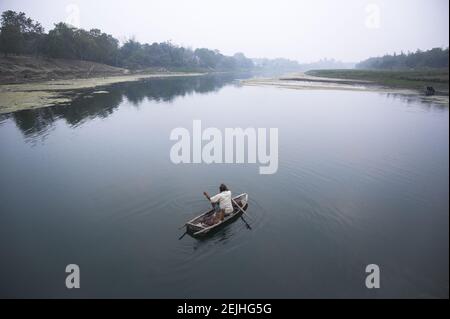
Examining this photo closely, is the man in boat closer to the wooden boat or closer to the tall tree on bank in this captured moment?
the wooden boat

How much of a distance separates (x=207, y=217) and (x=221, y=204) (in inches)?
38.7

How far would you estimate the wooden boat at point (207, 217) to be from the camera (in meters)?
13.7

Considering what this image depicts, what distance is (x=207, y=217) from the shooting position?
587 inches

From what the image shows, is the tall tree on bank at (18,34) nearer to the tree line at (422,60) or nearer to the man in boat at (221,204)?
the man in boat at (221,204)

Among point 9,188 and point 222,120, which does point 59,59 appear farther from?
point 9,188

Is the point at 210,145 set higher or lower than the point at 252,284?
higher

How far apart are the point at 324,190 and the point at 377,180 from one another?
15.0 ft

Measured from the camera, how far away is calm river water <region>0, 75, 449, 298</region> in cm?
A: 1178

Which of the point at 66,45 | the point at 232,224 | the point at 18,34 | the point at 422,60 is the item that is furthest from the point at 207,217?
the point at 422,60

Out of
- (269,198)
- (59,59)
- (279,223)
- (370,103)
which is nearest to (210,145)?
(269,198)

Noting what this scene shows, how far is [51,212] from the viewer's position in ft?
54.1

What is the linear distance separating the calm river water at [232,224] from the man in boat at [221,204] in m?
0.90

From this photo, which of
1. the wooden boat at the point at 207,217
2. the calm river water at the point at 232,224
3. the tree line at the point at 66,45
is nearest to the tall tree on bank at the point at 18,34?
the tree line at the point at 66,45

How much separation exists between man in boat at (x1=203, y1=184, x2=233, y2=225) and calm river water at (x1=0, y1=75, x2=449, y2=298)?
2.96 ft
